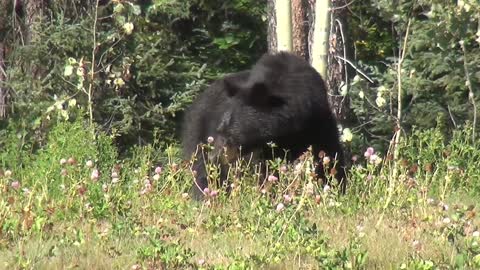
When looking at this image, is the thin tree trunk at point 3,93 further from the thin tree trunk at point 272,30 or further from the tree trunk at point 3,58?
the thin tree trunk at point 272,30

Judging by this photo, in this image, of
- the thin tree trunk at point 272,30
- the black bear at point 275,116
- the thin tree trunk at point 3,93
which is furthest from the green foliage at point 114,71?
the black bear at point 275,116

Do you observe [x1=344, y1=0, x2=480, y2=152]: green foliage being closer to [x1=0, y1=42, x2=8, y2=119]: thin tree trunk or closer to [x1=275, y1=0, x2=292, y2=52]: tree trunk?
[x1=275, y1=0, x2=292, y2=52]: tree trunk

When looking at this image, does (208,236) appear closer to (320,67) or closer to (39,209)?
(39,209)

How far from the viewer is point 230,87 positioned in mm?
9844

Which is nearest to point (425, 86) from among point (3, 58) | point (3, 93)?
point (3, 93)

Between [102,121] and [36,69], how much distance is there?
111cm

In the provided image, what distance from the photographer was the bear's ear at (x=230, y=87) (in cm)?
983

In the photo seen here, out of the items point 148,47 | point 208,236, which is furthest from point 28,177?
point 148,47

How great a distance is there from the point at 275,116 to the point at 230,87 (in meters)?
0.53

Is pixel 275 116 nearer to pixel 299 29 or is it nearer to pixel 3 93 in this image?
pixel 299 29

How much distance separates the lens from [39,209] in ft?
21.8

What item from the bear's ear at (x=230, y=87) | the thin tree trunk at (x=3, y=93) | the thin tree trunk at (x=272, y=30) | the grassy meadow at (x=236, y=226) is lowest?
the thin tree trunk at (x=3, y=93)

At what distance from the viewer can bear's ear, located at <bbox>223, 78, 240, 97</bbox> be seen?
9.83 meters

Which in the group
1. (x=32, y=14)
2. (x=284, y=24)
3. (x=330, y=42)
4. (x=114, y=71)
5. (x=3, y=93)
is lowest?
(x=3, y=93)
